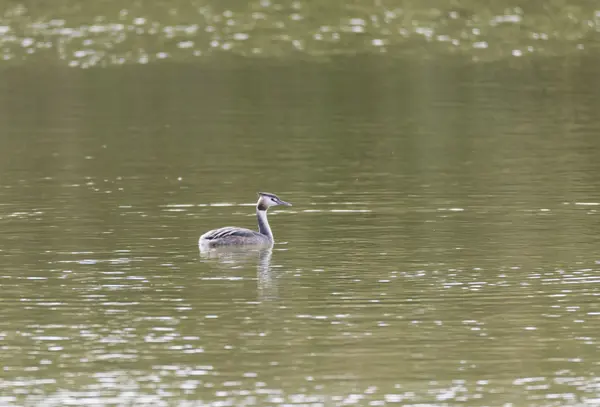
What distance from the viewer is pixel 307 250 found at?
61.2ft

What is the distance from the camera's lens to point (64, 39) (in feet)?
170

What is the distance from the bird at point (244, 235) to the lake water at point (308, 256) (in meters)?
0.16

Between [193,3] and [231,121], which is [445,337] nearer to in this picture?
[231,121]

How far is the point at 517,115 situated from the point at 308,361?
20.7m

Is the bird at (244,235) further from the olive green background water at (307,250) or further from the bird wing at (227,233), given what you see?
the olive green background water at (307,250)

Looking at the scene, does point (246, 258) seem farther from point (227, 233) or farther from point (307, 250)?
point (307, 250)

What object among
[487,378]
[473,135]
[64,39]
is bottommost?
[487,378]

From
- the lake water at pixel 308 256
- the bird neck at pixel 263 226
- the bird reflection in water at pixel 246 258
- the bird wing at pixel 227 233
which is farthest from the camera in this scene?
the bird neck at pixel 263 226

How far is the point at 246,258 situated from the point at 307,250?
0.75m

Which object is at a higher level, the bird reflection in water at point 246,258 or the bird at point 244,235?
the bird at point 244,235

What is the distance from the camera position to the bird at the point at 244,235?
18.6 meters

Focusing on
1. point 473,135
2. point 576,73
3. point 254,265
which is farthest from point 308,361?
point 576,73

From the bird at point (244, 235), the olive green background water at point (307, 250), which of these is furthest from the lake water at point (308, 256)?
the bird at point (244, 235)

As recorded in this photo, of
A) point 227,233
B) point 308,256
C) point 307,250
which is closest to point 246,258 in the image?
point 227,233
